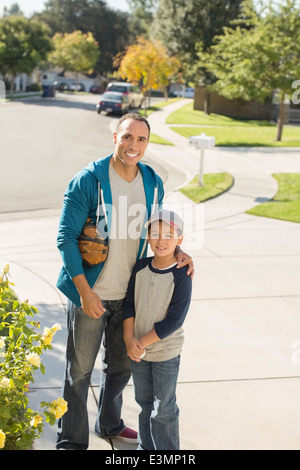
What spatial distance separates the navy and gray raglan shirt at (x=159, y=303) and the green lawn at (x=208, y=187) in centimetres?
847

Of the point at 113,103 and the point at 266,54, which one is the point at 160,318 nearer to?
the point at 266,54

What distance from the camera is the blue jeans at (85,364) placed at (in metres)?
3.29

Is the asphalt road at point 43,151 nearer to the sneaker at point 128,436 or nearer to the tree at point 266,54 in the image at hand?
the tree at point 266,54

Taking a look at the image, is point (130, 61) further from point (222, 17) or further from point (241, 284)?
point (241, 284)

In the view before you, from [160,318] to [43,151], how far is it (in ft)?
51.4

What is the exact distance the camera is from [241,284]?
6895 mm

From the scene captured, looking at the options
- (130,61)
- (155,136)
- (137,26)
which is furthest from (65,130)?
(137,26)

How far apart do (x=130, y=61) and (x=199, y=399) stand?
27.0 metres

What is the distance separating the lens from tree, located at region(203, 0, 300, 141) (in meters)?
21.2

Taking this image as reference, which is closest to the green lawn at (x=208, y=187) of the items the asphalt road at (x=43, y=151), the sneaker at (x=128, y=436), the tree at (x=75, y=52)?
the asphalt road at (x=43, y=151)

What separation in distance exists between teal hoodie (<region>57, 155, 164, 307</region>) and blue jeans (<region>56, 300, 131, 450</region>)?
18 centimetres

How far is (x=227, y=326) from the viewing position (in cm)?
562

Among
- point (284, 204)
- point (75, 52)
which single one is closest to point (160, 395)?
point (284, 204)

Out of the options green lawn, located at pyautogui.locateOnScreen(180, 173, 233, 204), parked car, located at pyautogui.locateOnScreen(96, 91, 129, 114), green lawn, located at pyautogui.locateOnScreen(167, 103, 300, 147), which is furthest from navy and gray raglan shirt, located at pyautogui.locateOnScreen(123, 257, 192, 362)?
parked car, located at pyautogui.locateOnScreen(96, 91, 129, 114)
